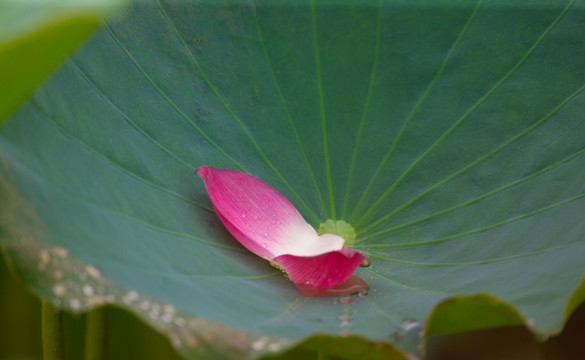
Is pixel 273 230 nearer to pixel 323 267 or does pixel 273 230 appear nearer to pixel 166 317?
pixel 323 267

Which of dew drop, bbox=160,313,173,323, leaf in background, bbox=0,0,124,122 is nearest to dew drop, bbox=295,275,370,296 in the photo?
dew drop, bbox=160,313,173,323

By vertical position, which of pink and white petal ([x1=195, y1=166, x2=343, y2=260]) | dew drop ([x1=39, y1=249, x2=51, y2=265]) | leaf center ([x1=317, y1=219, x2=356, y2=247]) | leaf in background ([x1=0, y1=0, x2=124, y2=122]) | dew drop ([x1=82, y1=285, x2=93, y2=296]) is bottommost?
dew drop ([x1=82, y1=285, x2=93, y2=296])

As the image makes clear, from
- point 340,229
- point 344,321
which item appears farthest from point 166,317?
point 340,229

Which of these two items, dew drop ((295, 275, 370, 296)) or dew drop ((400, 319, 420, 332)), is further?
dew drop ((295, 275, 370, 296))

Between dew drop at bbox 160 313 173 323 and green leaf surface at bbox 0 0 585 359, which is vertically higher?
green leaf surface at bbox 0 0 585 359

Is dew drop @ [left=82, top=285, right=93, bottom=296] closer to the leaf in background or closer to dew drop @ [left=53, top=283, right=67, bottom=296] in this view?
dew drop @ [left=53, top=283, right=67, bottom=296]

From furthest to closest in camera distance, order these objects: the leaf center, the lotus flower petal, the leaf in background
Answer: the leaf center
the lotus flower petal
the leaf in background

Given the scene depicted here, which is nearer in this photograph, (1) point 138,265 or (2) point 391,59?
(1) point 138,265

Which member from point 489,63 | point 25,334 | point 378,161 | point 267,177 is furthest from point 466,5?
point 25,334

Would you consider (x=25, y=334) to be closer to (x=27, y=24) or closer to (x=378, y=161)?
(x=378, y=161)
